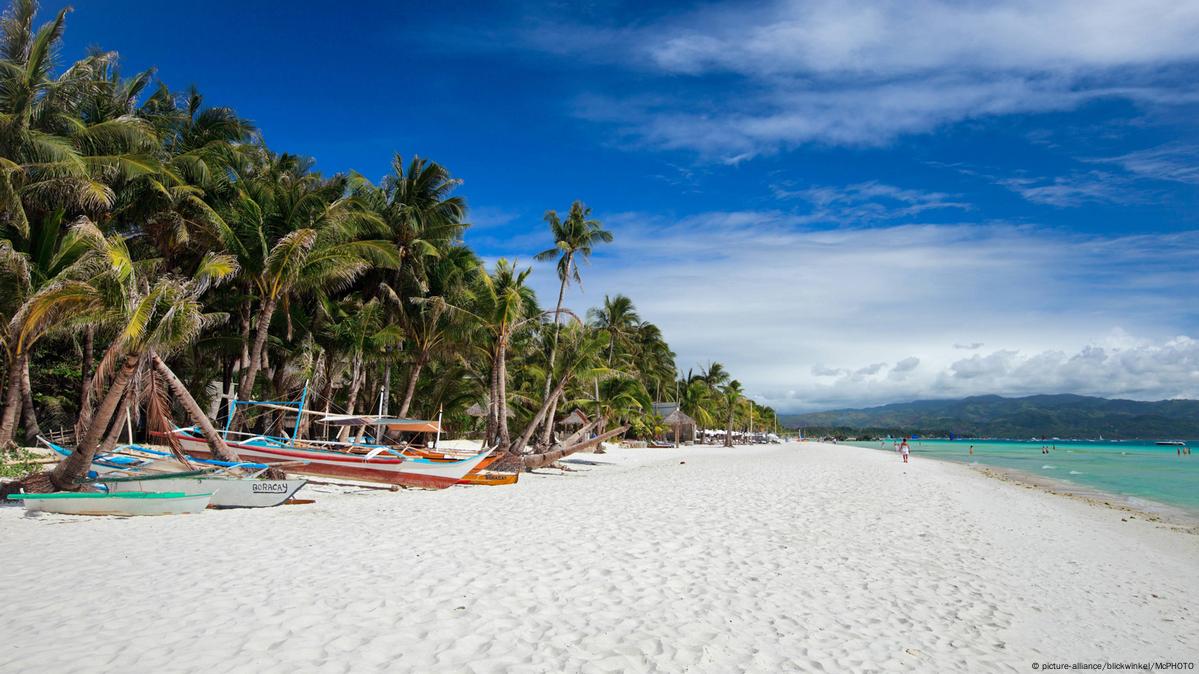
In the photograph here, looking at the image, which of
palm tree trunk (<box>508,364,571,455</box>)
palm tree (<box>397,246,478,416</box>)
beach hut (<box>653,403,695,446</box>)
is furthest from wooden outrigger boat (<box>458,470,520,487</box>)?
beach hut (<box>653,403,695,446</box>)

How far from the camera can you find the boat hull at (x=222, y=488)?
393 inches

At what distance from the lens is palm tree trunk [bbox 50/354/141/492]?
898cm

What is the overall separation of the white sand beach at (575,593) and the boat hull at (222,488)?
488mm

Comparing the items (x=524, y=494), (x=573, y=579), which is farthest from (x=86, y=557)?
(x=524, y=494)

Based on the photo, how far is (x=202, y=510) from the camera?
9.46 meters

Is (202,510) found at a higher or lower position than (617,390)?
lower

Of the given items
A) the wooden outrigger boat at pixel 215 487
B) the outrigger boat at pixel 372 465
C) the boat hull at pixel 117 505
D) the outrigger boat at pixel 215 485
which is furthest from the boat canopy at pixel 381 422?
the boat hull at pixel 117 505

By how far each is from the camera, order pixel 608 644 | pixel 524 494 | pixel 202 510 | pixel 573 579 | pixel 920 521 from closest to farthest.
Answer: pixel 608 644
pixel 573 579
pixel 202 510
pixel 920 521
pixel 524 494

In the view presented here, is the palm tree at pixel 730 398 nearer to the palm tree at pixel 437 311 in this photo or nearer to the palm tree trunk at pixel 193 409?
the palm tree at pixel 437 311

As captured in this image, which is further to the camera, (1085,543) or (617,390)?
(617,390)

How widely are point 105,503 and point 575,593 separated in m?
7.71

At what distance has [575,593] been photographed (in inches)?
215

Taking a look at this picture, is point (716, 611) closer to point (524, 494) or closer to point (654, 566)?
point (654, 566)

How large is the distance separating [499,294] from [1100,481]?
27.0m
